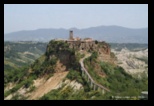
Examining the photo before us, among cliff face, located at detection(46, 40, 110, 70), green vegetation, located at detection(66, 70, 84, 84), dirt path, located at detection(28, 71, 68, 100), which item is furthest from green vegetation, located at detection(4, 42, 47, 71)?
green vegetation, located at detection(66, 70, 84, 84)

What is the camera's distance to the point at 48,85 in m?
23.8

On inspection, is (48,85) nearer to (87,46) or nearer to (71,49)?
(71,49)

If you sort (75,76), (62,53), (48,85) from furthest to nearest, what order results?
1. (62,53)
2. (48,85)
3. (75,76)

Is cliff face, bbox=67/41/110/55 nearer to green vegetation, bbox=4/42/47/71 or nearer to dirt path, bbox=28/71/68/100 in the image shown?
dirt path, bbox=28/71/68/100

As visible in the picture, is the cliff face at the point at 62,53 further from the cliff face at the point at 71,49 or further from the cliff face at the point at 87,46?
the cliff face at the point at 87,46

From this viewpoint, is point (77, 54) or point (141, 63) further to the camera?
point (141, 63)

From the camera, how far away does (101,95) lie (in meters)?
20.3

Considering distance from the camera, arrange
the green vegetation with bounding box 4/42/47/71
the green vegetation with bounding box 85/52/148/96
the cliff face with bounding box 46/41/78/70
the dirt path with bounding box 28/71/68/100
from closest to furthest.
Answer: the green vegetation with bounding box 85/52/148/96 < the dirt path with bounding box 28/71/68/100 < the cliff face with bounding box 46/41/78/70 < the green vegetation with bounding box 4/42/47/71

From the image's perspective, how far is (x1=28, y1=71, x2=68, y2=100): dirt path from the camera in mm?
23234

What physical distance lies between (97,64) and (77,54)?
1395mm

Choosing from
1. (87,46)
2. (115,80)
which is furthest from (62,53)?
(115,80)
